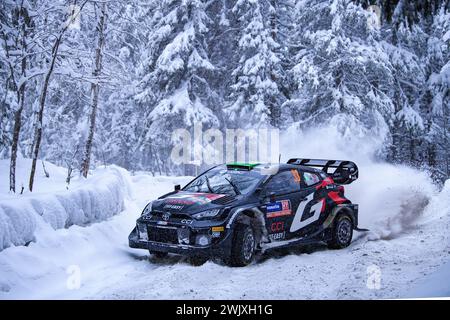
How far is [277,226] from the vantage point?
346 inches

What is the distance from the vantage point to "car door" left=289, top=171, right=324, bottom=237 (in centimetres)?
920

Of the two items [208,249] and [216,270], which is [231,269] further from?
[208,249]

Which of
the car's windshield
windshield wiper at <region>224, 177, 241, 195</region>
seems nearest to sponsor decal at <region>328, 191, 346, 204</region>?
the car's windshield

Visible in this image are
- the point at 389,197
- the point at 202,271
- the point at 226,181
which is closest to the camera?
the point at 202,271

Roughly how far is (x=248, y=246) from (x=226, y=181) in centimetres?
138

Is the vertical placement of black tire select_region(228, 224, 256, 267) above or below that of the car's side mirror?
below

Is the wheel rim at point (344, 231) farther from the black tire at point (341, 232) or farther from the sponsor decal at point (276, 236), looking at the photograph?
the sponsor decal at point (276, 236)

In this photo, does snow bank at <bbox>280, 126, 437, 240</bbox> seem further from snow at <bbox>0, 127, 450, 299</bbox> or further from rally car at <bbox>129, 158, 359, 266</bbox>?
rally car at <bbox>129, 158, 359, 266</bbox>

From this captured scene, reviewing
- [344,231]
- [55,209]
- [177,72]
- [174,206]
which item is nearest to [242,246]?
[174,206]

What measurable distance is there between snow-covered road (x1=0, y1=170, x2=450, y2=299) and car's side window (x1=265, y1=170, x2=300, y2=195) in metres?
1.12

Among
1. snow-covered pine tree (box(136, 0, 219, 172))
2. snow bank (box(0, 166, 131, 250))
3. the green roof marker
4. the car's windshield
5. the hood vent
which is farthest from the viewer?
snow-covered pine tree (box(136, 0, 219, 172))

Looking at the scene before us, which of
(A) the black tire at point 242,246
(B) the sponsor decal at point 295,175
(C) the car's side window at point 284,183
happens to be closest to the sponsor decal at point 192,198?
(A) the black tire at point 242,246

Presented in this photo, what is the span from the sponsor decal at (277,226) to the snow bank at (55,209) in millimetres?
3508
